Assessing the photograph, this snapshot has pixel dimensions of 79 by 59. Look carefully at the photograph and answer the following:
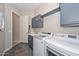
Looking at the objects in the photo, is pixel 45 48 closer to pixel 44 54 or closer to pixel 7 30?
pixel 44 54

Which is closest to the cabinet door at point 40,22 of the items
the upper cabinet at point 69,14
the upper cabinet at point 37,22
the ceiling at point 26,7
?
the upper cabinet at point 37,22

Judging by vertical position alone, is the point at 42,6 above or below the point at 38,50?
above

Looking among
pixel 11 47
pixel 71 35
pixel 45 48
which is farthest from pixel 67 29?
pixel 11 47

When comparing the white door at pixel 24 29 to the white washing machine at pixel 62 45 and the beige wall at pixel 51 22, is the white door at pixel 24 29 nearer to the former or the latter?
the beige wall at pixel 51 22

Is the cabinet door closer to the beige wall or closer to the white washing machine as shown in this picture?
the beige wall

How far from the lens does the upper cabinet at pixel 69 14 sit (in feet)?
3.60

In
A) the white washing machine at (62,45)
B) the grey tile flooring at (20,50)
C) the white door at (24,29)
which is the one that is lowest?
the grey tile flooring at (20,50)

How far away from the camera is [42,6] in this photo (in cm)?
126

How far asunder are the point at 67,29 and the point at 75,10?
22 cm

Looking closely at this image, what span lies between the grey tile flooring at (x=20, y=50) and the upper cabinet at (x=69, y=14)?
522 mm

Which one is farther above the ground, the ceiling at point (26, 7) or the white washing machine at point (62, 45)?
the ceiling at point (26, 7)

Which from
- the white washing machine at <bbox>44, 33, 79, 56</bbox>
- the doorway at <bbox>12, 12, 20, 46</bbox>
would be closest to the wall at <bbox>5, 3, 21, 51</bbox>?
the doorway at <bbox>12, 12, 20, 46</bbox>

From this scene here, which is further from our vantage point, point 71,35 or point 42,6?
point 42,6

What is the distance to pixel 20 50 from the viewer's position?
51.3 inches
